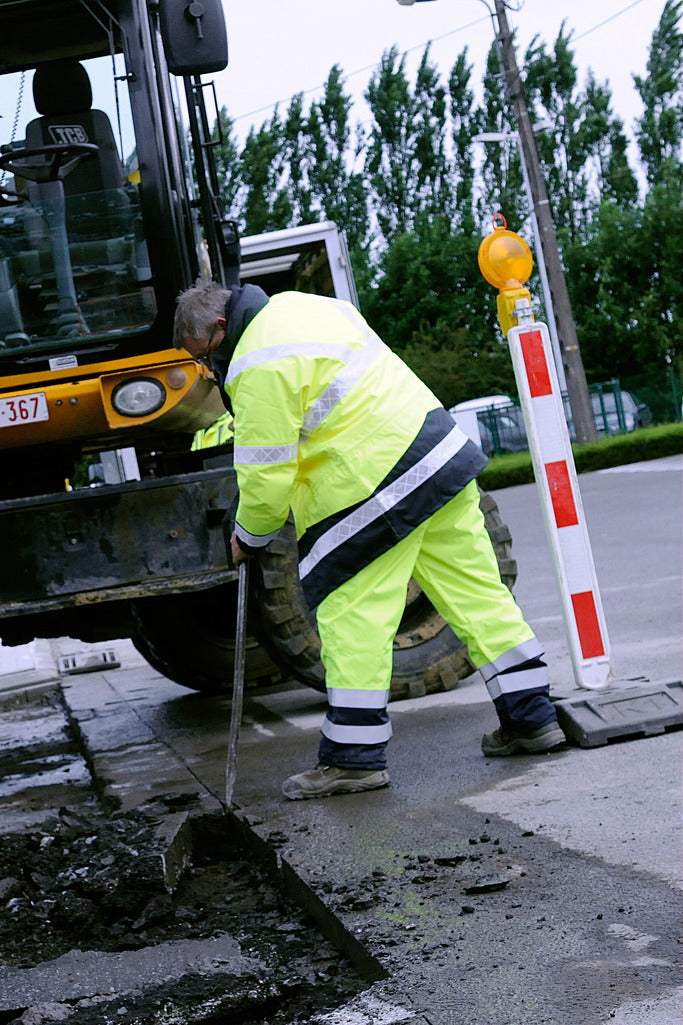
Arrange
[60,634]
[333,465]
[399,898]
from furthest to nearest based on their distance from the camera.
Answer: [60,634]
[333,465]
[399,898]

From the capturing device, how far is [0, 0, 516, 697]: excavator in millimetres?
5254

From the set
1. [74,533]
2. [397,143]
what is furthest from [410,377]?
[397,143]

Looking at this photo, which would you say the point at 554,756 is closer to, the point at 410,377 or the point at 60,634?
the point at 410,377

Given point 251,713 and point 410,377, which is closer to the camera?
point 410,377

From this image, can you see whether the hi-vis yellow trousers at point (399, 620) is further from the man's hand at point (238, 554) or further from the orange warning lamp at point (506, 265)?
the orange warning lamp at point (506, 265)

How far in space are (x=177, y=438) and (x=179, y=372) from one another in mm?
1234

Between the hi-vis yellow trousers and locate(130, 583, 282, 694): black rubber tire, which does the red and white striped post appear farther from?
locate(130, 583, 282, 694): black rubber tire

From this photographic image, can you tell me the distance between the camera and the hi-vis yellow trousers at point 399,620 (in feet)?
13.8

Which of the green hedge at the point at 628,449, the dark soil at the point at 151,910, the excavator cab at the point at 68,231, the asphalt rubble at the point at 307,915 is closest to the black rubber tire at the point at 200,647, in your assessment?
the excavator cab at the point at 68,231

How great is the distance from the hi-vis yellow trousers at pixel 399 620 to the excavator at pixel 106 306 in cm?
109

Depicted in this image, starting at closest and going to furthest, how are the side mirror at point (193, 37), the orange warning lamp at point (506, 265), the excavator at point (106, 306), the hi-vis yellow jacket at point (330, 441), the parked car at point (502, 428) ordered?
the hi-vis yellow jacket at point (330, 441)
the side mirror at point (193, 37)
the orange warning lamp at point (506, 265)
the excavator at point (106, 306)
the parked car at point (502, 428)

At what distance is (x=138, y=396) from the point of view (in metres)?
5.28

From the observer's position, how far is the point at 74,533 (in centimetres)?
525

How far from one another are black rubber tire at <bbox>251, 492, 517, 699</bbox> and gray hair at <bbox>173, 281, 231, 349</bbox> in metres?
1.40
